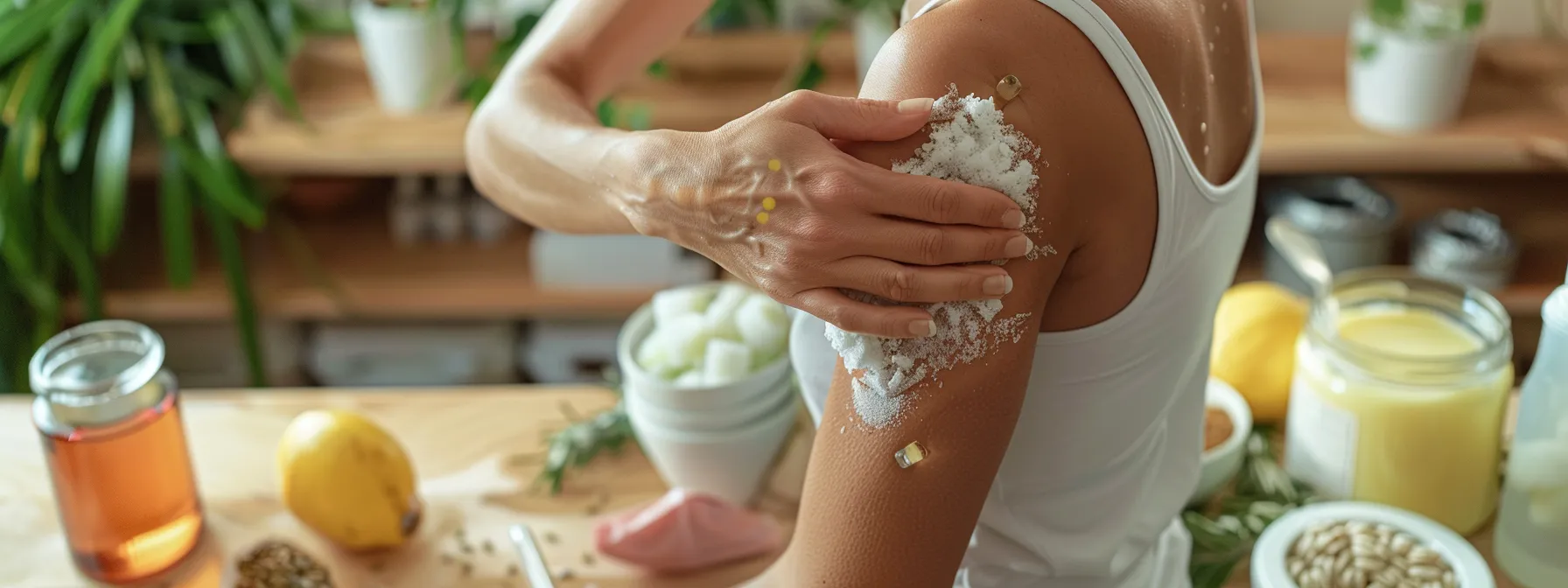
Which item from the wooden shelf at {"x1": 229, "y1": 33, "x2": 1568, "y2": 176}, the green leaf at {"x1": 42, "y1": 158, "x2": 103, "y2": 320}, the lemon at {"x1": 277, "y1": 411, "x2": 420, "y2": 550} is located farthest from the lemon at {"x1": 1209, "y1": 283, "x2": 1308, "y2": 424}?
the green leaf at {"x1": 42, "y1": 158, "x2": 103, "y2": 320}

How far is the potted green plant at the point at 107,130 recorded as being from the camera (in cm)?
203

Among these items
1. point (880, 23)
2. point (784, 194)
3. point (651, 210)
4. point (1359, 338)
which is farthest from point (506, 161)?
point (880, 23)

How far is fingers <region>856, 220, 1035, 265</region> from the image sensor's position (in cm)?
69

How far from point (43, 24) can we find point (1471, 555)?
6.57 feet

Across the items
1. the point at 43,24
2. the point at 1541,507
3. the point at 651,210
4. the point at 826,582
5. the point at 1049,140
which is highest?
→ the point at 1049,140

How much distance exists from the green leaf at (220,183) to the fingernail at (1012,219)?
1631 millimetres

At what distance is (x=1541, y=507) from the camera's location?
1039 millimetres

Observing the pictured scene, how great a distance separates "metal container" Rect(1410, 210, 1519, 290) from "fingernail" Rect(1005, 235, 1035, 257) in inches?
67.1

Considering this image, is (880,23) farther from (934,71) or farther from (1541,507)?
(934,71)

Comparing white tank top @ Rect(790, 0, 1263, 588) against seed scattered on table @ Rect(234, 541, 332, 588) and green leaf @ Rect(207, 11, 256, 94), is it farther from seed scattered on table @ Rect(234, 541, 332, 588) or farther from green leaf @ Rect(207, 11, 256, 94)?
green leaf @ Rect(207, 11, 256, 94)

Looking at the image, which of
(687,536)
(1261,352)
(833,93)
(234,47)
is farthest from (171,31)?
(1261,352)

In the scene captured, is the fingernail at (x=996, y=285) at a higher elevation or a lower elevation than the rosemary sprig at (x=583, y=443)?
higher

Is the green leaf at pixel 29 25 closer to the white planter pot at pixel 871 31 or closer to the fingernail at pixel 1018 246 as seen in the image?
the white planter pot at pixel 871 31

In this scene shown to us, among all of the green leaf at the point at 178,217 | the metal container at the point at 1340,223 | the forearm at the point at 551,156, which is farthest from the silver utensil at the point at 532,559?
the metal container at the point at 1340,223
